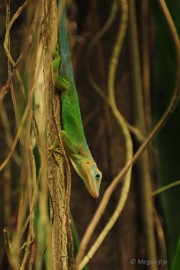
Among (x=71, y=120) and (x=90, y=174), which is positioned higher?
(x=71, y=120)

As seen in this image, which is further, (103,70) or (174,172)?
(103,70)

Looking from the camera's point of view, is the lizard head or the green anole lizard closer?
the green anole lizard

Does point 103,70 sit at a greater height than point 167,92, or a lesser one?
Answer: greater

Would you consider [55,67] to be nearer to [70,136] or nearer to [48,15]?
[70,136]

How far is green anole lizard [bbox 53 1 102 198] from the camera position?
2.97ft

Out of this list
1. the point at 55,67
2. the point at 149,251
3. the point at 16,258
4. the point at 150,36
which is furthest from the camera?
the point at 150,36

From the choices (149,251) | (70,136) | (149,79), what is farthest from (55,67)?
(149,251)

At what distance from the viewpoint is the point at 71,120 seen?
3.09 feet

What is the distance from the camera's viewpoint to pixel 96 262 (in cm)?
155

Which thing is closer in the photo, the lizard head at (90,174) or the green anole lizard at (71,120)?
the green anole lizard at (71,120)

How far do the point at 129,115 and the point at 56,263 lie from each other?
93 centimetres

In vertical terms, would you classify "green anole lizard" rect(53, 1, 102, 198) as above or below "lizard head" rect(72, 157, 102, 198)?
above

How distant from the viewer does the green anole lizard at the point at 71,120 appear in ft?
2.97

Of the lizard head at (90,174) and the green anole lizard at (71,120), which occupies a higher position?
the green anole lizard at (71,120)
